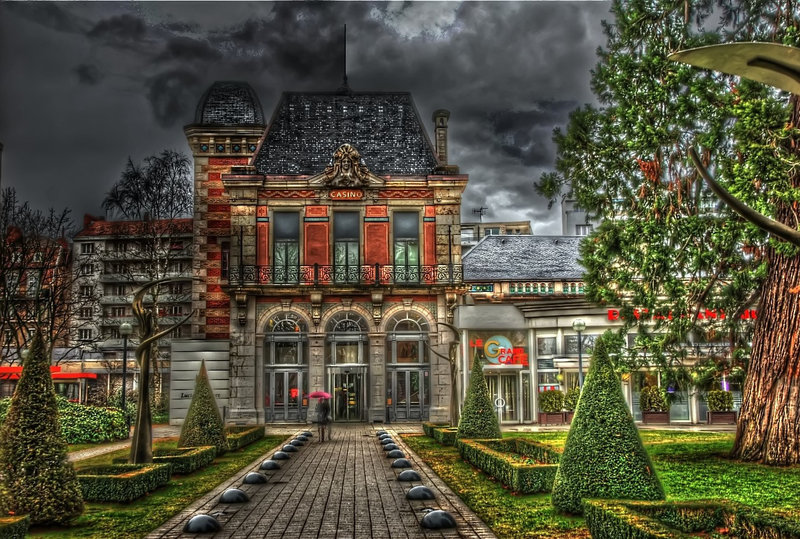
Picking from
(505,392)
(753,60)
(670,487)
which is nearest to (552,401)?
(505,392)

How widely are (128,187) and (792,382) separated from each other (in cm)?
3487

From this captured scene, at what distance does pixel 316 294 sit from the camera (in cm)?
3941

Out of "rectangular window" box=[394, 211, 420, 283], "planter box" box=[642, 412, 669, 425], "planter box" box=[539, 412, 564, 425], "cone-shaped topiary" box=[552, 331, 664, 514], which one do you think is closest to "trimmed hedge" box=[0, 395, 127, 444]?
"rectangular window" box=[394, 211, 420, 283]

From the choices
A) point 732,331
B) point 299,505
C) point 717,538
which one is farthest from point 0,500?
point 732,331

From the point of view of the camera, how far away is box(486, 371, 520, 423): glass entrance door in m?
37.6

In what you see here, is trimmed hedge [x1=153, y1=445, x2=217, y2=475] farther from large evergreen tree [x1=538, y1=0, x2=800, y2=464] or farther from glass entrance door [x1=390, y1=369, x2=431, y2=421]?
glass entrance door [x1=390, y1=369, x2=431, y2=421]

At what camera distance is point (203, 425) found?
2284cm

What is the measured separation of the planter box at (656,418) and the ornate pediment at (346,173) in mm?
16879

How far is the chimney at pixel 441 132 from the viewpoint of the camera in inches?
1677

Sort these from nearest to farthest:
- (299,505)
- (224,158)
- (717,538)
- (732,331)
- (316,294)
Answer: (717,538)
(299,505)
(732,331)
(316,294)
(224,158)

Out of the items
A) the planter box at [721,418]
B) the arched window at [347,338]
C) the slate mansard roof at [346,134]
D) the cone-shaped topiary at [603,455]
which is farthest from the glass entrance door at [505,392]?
the cone-shaped topiary at [603,455]

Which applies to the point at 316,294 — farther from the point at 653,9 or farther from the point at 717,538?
the point at 717,538

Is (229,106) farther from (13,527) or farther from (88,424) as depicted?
(13,527)

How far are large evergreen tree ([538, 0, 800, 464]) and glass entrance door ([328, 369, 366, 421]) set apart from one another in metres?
21.1
